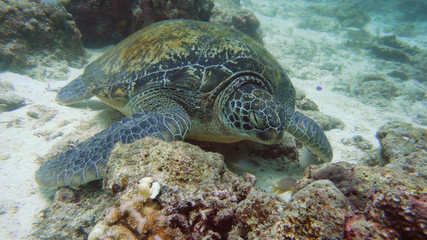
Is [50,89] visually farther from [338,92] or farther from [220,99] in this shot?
[338,92]

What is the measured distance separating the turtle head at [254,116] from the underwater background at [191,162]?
0.48m

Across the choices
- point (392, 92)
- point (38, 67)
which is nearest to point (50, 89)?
point (38, 67)

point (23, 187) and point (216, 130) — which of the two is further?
point (216, 130)

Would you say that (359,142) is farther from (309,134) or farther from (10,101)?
(10,101)

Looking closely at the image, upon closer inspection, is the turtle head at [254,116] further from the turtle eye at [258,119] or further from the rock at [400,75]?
the rock at [400,75]

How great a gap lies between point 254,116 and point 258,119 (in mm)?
66

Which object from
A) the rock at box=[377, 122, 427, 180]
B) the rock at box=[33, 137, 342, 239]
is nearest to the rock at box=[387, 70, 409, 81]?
the rock at box=[377, 122, 427, 180]

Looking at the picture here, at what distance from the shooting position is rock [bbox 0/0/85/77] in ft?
12.8

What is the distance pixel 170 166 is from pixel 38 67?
5061mm

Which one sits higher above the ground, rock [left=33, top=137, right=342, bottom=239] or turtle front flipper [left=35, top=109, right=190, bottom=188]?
rock [left=33, top=137, right=342, bottom=239]

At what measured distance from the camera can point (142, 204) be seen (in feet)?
3.61

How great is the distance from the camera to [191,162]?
1.31 m

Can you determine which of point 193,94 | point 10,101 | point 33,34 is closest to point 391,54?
point 193,94

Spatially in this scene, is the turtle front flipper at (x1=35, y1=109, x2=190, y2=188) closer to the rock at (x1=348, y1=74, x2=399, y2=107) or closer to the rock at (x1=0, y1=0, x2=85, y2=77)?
the rock at (x1=0, y1=0, x2=85, y2=77)
